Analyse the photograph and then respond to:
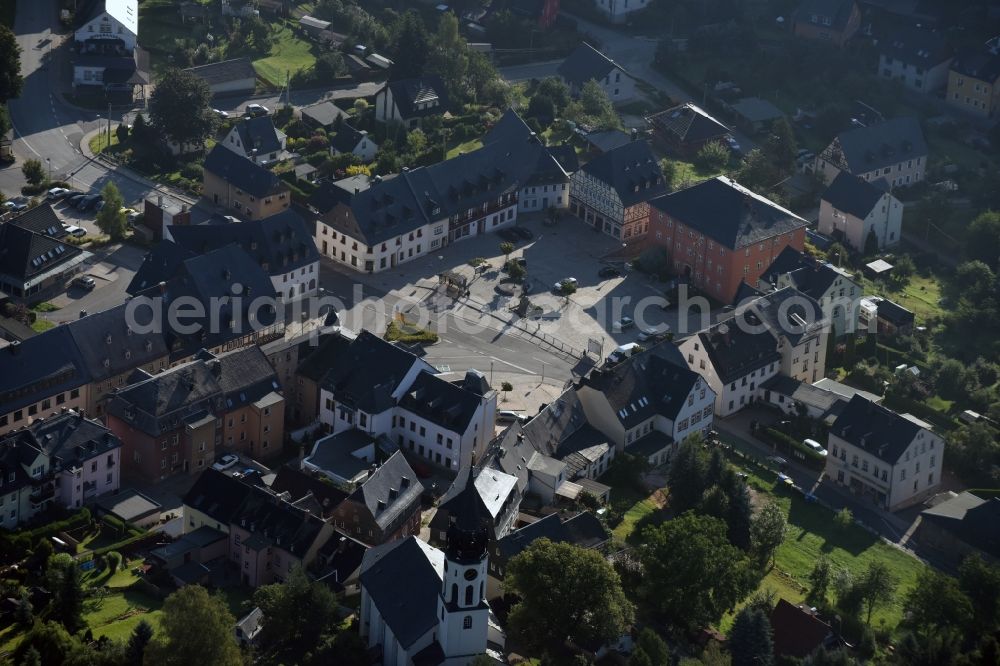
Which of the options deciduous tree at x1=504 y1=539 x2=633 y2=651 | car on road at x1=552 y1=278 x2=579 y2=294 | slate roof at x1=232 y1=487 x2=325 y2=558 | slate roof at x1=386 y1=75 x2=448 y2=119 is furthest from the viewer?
slate roof at x1=386 y1=75 x2=448 y2=119

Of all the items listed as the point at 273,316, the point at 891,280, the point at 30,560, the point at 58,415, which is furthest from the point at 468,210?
the point at 30,560

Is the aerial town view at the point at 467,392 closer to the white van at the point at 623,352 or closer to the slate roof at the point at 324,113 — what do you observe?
the white van at the point at 623,352

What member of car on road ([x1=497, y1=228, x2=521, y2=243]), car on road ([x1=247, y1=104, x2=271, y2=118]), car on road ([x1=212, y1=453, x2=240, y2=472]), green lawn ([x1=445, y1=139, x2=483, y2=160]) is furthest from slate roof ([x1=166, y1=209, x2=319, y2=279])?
car on road ([x1=247, y1=104, x2=271, y2=118])

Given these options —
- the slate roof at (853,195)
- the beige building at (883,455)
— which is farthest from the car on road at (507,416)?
the slate roof at (853,195)

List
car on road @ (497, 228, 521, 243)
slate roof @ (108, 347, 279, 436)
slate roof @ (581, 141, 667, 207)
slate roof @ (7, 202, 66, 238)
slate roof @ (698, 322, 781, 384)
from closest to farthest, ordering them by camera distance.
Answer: slate roof @ (108, 347, 279, 436)
slate roof @ (698, 322, 781, 384)
slate roof @ (7, 202, 66, 238)
car on road @ (497, 228, 521, 243)
slate roof @ (581, 141, 667, 207)

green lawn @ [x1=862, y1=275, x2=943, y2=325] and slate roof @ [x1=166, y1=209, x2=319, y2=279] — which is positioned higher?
slate roof @ [x1=166, y1=209, x2=319, y2=279]

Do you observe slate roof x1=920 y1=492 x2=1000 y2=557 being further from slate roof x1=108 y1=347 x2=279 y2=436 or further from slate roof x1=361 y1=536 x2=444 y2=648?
slate roof x1=108 y1=347 x2=279 y2=436
